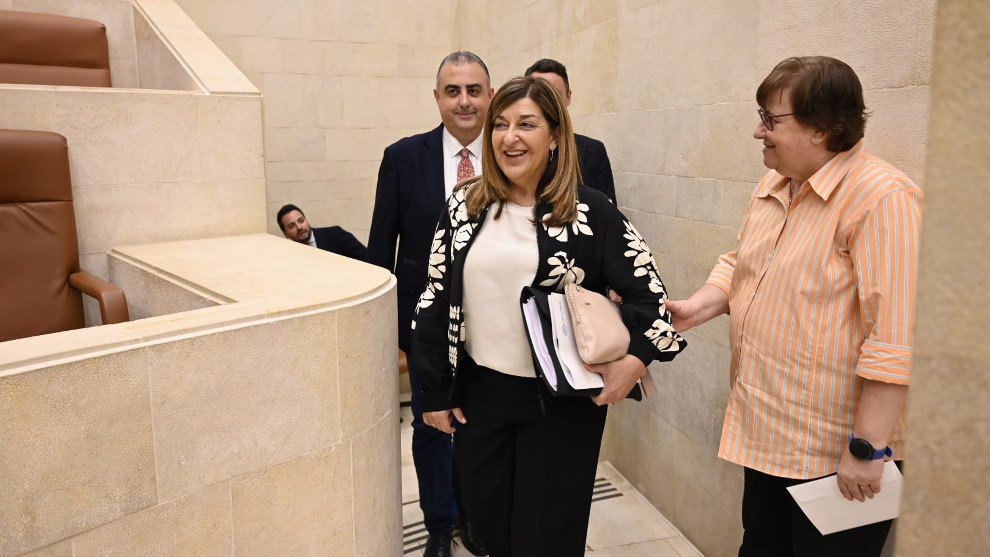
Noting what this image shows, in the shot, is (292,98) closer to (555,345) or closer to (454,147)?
(454,147)

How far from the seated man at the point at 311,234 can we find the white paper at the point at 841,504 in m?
3.84

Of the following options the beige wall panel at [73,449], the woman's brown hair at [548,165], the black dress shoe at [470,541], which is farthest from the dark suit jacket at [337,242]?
the beige wall panel at [73,449]

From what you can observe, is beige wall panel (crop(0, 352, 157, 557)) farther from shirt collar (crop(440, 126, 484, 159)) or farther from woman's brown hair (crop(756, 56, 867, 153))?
woman's brown hair (crop(756, 56, 867, 153))

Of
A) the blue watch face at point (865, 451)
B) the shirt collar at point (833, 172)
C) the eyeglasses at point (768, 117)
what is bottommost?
the blue watch face at point (865, 451)

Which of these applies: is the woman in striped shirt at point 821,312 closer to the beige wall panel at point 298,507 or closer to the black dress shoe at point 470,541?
the beige wall panel at point 298,507

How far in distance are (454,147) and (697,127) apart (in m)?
0.98

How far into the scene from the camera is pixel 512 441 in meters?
2.07

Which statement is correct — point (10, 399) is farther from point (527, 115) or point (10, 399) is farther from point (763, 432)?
point (763, 432)

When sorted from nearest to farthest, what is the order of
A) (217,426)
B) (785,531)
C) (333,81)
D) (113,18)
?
(217,426) → (785,531) → (113,18) → (333,81)

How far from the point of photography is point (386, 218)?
279cm

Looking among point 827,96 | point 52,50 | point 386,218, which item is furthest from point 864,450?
point 52,50

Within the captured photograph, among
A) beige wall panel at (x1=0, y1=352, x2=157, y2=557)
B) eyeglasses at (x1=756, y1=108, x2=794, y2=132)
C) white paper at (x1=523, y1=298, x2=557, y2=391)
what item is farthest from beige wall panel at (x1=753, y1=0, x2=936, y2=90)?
beige wall panel at (x1=0, y1=352, x2=157, y2=557)

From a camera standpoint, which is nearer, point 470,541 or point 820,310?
point 820,310

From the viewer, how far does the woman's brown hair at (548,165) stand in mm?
1918
